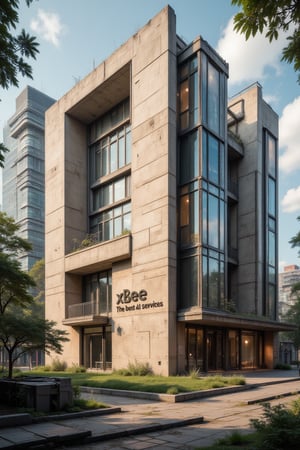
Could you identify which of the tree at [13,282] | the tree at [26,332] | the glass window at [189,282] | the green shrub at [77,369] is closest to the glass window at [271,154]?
the glass window at [189,282]

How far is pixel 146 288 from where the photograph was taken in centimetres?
2797

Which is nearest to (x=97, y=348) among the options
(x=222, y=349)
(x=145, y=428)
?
(x=222, y=349)

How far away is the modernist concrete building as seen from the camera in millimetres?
27688

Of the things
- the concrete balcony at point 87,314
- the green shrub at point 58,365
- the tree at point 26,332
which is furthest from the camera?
the green shrub at point 58,365

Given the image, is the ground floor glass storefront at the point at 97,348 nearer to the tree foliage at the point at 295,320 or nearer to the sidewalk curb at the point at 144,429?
the tree foliage at the point at 295,320

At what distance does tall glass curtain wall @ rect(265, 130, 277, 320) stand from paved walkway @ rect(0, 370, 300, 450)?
2090cm

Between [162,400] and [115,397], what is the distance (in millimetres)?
2485

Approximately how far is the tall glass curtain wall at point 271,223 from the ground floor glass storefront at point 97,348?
13.9m

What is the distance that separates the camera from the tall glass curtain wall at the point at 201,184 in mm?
27641

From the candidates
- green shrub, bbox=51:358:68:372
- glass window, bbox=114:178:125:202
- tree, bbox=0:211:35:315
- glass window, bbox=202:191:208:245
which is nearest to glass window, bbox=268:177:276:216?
glass window, bbox=202:191:208:245

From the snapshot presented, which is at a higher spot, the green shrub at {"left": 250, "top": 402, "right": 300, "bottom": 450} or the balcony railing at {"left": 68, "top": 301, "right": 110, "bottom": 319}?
the green shrub at {"left": 250, "top": 402, "right": 300, "bottom": 450}

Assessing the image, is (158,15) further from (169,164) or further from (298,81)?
(298,81)

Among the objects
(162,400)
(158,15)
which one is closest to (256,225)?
(158,15)

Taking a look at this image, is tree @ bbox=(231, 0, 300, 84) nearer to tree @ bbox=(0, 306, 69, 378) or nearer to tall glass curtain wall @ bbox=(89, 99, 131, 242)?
tree @ bbox=(0, 306, 69, 378)
